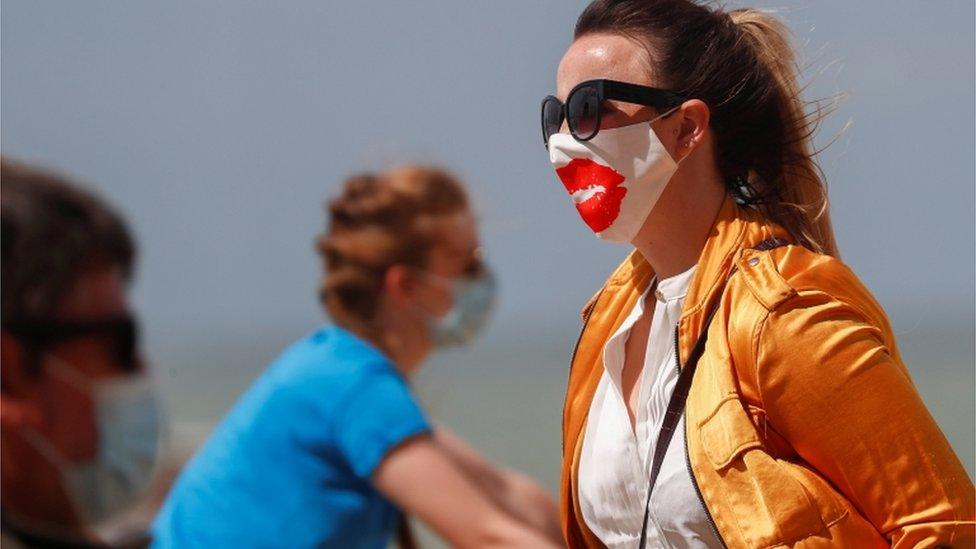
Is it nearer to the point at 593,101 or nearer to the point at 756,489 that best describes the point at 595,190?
the point at 593,101

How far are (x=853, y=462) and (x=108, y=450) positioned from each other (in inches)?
47.4

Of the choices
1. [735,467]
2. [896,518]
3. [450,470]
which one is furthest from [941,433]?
[450,470]

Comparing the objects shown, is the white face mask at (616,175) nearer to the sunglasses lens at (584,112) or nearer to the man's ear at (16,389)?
the sunglasses lens at (584,112)

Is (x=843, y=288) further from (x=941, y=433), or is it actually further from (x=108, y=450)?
(x=108, y=450)

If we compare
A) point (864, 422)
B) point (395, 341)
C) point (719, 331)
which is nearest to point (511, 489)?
point (395, 341)

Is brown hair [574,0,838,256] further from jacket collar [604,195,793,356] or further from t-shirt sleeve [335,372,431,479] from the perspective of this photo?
t-shirt sleeve [335,372,431,479]

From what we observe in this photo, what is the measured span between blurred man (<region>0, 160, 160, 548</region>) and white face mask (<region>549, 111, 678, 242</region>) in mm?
1229

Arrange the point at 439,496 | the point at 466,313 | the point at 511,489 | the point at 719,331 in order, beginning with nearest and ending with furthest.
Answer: the point at 719,331 → the point at 439,496 → the point at 466,313 → the point at 511,489

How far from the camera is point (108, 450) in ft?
6.75

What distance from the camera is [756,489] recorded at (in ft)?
8.45

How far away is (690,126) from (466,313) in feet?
2.74

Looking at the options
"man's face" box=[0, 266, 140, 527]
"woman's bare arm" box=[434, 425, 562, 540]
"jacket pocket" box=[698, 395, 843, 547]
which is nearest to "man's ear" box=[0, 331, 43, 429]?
"man's face" box=[0, 266, 140, 527]

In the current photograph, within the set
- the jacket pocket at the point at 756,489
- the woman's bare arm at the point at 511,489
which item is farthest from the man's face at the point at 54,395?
the woman's bare arm at the point at 511,489

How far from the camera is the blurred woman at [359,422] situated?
3.16 m
